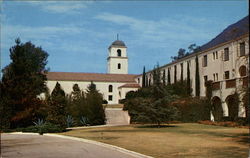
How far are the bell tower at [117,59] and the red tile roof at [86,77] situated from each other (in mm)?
9210

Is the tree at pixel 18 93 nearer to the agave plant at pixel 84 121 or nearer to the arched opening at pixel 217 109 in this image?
the agave plant at pixel 84 121

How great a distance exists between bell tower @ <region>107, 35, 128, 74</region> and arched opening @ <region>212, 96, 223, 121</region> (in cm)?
5560

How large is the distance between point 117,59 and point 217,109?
58.4 m

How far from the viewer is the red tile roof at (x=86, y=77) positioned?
7744 cm

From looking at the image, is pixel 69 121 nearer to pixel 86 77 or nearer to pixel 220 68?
pixel 220 68

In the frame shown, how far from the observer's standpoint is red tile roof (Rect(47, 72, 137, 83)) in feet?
254

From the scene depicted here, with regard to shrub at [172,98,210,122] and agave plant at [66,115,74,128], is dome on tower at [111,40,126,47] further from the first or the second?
agave plant at [66,115,74,128]

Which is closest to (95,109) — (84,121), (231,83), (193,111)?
(84,121)

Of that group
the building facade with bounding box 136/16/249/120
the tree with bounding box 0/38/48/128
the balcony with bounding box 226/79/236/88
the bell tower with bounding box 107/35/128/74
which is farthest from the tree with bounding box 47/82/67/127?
the bell tower with bounding box 107/35/128/74

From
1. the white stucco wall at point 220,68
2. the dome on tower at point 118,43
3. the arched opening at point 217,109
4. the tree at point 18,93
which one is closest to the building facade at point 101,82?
the dome on tower at point 118,43

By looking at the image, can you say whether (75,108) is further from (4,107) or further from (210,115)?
(210,115)

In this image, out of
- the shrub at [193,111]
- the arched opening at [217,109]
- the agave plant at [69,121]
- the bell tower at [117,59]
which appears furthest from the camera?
the bell tower at [117,59]

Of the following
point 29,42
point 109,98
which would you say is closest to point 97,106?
point 29,42

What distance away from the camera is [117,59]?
305 feet
